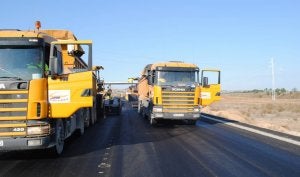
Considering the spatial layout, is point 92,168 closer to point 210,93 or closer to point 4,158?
point 4,158

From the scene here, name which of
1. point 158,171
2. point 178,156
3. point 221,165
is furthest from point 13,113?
point 221,165

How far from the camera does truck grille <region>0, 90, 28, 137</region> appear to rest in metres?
9.69

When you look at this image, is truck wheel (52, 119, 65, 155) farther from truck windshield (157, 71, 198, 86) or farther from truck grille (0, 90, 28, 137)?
truck windshield (157, 71, 198, 86)

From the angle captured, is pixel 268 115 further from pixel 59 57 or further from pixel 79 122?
pixel 59 57

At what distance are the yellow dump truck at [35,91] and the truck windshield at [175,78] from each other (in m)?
9.24

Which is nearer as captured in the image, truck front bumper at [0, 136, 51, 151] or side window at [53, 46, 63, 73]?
truck front bumper at [0, 136, 51, 151]

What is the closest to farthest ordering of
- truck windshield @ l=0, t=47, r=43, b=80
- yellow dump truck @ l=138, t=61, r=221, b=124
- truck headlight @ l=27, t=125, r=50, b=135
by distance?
truck headlight @ l=27, t=125, r=50, b=135 < truck windshield @ l=0, t=47, r=43, b=80 < yellow dump truck @ l=138, t=61, r=221, b=124

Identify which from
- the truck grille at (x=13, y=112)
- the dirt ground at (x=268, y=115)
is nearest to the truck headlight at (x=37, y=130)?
the truck grille at (x=13, y=112)

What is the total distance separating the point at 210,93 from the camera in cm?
2112

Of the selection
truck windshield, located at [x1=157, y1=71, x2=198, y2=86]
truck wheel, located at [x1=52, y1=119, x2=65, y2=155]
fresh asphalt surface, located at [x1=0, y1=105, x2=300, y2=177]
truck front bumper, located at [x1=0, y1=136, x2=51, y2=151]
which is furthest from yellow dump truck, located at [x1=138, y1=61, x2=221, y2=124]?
truck front bumper, located at [x1=0, y1=136, x2=51, y2=151]

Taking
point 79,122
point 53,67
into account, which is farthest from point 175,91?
point 53,67

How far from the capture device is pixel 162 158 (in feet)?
35.3

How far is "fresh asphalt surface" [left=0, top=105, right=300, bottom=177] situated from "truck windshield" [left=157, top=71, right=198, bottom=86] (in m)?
4.74

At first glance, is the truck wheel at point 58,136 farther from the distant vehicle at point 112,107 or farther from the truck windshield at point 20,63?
the distant vehicle at point 112,107
